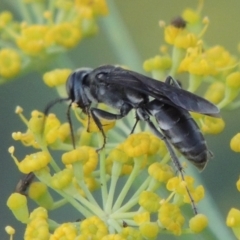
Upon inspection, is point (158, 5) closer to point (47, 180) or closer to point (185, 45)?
point (185, 45)

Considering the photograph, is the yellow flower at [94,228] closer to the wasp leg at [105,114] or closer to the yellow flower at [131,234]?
the yellow flower at [131,234]

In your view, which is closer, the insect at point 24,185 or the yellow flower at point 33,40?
the insect at point 24,185

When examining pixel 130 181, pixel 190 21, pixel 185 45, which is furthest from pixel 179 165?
pixel 190 21

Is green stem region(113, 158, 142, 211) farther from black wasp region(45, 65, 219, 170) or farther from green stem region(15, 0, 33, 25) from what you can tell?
green stem region(15, 0, 33, 25)

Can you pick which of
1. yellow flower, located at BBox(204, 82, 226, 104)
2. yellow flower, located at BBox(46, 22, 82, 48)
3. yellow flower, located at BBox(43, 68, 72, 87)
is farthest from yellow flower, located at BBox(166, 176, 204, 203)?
yellow flower, located at BBox(46, 22, 82, 48)

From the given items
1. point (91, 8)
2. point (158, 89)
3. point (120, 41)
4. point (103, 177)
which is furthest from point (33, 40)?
point (103, 177)

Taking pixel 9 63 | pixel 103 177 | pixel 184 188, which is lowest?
pixel 184 188

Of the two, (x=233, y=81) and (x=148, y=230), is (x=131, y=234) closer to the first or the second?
(x=148, y=230)

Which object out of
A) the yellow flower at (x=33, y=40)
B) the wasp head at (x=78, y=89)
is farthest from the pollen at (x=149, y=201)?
the yellow flower at (x=33, y=40)
